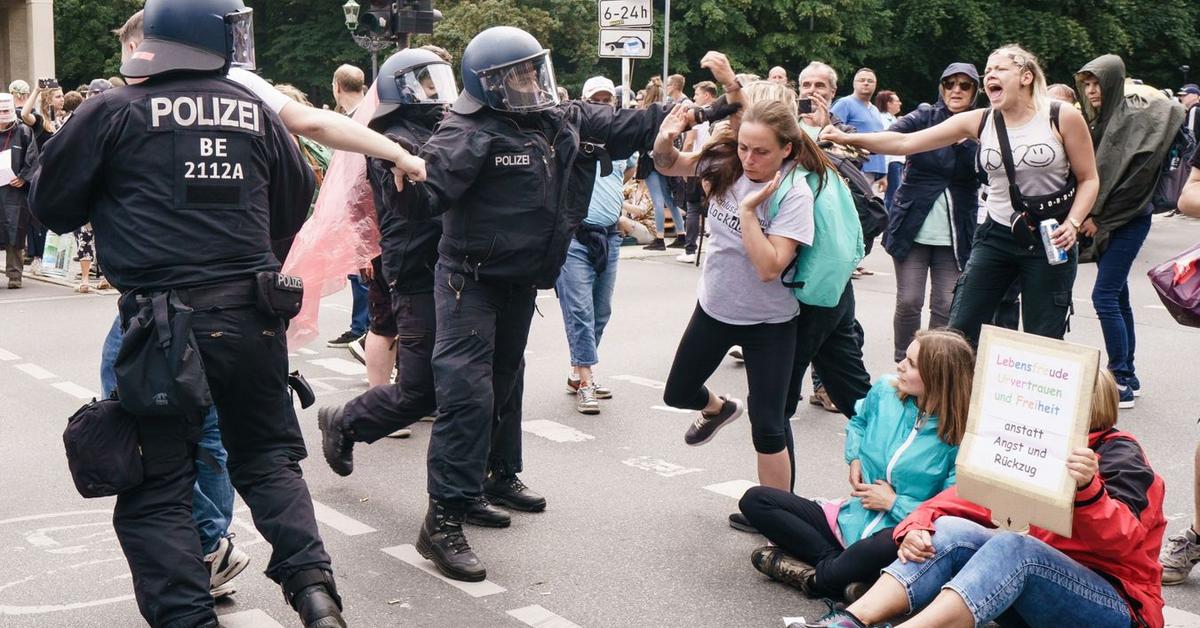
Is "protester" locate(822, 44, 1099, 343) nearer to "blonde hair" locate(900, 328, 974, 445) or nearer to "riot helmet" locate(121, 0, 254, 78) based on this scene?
"blonde hair" locate(900, 328, 974, 445)

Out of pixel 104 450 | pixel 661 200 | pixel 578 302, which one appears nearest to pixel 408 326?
pixel 104 450

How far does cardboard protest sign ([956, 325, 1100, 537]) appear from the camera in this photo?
3.68m

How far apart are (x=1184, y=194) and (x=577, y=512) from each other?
2.59m

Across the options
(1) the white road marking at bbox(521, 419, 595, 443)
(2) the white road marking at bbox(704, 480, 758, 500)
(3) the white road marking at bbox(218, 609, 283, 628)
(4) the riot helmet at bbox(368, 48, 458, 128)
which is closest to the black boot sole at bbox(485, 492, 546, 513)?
(2) the white road marking at bbox(704, 480, 758, 500)

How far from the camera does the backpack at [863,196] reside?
615 cm

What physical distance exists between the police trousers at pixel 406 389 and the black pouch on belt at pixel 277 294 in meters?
1.58

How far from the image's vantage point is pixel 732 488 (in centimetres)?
611

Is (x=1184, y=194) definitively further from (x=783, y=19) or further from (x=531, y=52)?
(x=783, y=19)

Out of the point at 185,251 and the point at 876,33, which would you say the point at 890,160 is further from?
the point at 876,33

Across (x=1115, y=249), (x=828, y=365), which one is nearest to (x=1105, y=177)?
(x=1115, y=249)

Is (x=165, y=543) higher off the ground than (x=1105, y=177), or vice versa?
(x=1105, y=177)

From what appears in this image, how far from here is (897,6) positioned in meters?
39.6

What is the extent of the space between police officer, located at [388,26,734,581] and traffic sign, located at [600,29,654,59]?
398 inches

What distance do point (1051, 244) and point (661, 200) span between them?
10.9 meters
